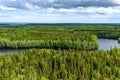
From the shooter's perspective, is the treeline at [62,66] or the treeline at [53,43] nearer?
the treeline at [62,66]

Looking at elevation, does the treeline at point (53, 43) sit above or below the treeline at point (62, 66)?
below

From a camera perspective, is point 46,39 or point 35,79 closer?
point 35,79

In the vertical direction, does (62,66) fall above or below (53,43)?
above

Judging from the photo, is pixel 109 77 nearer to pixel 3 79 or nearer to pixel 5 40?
pixel 3 79

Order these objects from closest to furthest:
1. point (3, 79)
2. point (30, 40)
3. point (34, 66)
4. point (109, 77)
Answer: point (3, 79) < point (109, 77) < point (34, 66) < point (30, 40)

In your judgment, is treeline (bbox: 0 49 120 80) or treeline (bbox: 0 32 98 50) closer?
treeline (bbox: 0 49 120 80)

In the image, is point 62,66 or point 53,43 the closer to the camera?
point 62,66

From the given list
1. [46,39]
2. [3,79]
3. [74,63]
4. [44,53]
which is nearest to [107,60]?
[74,63]

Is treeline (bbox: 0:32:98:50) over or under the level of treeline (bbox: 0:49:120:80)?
under
